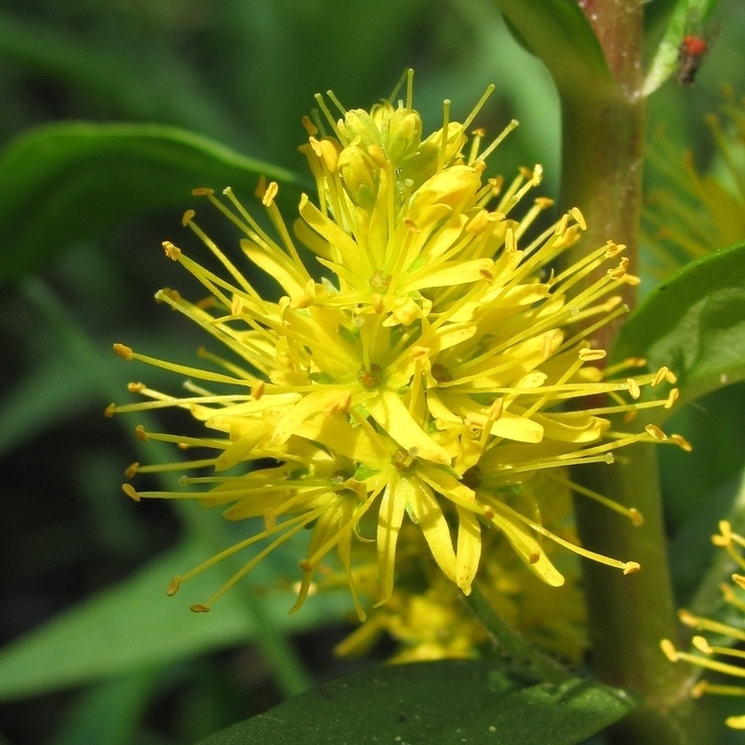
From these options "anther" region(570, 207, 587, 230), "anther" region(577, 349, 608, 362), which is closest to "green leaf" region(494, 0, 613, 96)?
"anther" region(570, 207, 587, 230)

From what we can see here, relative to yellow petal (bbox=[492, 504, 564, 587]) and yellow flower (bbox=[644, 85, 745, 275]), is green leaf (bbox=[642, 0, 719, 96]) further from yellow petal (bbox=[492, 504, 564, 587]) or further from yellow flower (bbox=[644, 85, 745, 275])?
yellow petal (bbox=[492, 504, 564, 587])

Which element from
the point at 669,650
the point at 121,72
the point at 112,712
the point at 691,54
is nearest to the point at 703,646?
the point at 669,650

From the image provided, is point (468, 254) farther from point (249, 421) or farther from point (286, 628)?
point (286, 628)

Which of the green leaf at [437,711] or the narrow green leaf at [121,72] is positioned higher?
the narrow green leaf at [121,72]

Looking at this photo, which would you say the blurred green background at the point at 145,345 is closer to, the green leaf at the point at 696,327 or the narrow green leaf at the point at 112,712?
the narrow green leaf at the point at 112,712

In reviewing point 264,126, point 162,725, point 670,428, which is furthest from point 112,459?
point 670,428

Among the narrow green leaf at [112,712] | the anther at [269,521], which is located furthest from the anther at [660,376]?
the narrow green leaf at [112,712]
